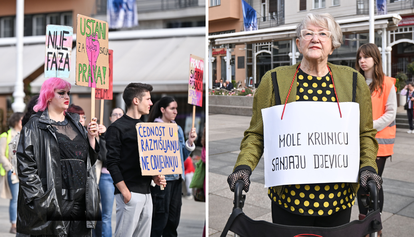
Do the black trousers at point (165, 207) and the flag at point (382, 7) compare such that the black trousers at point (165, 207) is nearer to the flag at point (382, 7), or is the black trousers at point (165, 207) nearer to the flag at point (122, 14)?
the flag at point (382, 7)

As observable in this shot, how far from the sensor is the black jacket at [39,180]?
8.72 feet

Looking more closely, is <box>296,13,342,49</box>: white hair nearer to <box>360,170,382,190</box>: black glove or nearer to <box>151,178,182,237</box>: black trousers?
<box>360,170,382,190</box>: black glove

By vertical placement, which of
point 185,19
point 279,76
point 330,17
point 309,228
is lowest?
point 309,228

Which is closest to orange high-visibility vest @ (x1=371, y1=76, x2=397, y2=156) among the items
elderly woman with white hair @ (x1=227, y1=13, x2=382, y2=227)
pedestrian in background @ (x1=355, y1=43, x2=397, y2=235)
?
pedestrian in background @ (x1=355, y1=43, x2=397, y2=235)

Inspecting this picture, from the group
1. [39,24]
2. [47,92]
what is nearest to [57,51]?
[47,92]

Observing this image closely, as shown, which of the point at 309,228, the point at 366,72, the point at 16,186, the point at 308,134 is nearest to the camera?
the point at 309,228

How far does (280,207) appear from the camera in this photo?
1887mm

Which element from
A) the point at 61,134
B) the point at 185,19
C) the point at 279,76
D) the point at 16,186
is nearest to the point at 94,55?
the point at 61,134

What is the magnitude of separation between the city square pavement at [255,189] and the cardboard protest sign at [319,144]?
1109mm

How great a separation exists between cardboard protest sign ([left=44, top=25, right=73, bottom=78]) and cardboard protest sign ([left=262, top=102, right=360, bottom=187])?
243 centimetres

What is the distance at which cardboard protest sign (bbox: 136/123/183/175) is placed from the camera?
114 inches

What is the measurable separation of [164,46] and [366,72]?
8.79 meters

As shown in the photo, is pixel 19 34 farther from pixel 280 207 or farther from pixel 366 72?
pixel 280 207

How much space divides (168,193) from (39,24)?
37.8ft
